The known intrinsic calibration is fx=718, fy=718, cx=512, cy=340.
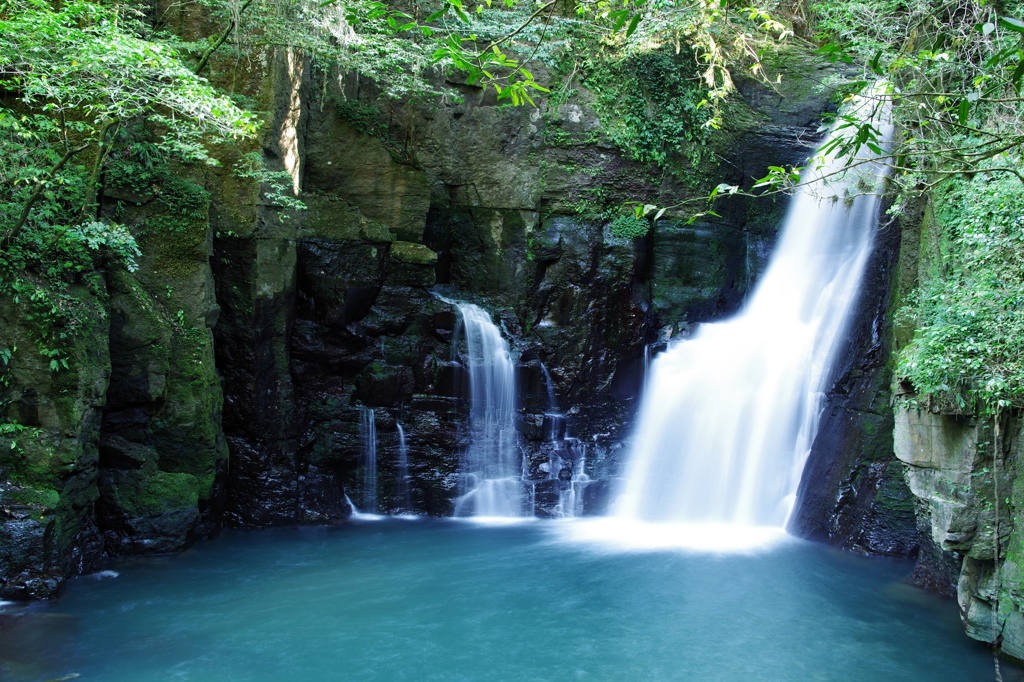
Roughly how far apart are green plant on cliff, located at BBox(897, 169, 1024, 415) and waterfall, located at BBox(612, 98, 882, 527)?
8.36 ft

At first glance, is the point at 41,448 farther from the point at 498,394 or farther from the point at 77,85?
the point at 498,394

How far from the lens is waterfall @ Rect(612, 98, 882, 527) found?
992cm

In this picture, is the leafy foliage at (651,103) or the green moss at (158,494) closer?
the green moss at (158,494)

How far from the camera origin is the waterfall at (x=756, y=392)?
32.6ft

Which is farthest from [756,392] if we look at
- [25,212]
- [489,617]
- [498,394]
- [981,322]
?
[25,212]

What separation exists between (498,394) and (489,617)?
14.5 feet

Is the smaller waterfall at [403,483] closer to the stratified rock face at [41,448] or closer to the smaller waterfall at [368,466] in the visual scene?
the smaller waterfall at [368,466]

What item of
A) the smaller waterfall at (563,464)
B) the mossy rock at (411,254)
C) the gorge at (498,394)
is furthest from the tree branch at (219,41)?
the smaller waterfall at (563,464)

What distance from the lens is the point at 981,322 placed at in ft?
20.6

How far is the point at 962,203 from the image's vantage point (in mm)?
7824

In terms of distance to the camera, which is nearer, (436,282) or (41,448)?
(41,448)

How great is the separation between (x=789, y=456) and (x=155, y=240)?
8.57 metres

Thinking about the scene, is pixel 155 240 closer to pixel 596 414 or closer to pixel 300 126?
pixel 300 126

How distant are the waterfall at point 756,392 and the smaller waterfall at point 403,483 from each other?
10.1 ft
